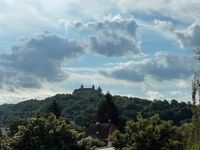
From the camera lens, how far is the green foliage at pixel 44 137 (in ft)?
116

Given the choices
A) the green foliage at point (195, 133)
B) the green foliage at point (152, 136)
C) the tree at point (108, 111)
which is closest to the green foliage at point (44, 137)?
the green foliage at point (152, 136)

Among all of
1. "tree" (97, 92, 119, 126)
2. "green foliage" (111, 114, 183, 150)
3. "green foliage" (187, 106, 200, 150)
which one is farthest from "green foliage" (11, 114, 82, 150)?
"tree" (97, 92, 119, 126)

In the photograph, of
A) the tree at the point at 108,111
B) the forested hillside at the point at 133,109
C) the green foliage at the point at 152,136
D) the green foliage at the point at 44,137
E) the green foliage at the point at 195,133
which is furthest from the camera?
the forested hillside at the point at 133,109

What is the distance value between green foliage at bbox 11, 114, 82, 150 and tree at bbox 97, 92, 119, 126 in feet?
230

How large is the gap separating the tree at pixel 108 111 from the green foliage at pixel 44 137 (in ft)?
230

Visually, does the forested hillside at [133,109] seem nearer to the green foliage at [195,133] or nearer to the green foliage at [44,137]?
the green foliage at [44,137]

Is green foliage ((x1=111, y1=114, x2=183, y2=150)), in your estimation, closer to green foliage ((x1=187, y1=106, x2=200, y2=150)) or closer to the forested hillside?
green foliage ((x1=187, y1=106, x2=200, y2=150))

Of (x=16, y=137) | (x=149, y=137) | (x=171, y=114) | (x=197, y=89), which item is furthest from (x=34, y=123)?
(x=171, y=114)

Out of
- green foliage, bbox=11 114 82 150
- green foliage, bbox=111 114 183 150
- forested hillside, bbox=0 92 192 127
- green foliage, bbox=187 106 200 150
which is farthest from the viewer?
forested hillside, bbox=0 92 192 127

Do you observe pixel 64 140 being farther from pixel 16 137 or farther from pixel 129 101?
pixel 129 101

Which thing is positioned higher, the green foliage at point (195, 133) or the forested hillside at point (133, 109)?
the forested hillside at point (133, 109)

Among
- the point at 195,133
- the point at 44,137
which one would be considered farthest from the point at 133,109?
the point at 195,133

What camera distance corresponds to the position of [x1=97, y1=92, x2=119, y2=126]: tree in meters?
108

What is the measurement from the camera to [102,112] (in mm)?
111312
